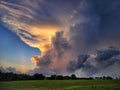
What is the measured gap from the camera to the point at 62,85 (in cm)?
806

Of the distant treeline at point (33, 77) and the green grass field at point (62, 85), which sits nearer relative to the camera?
the green grass field at point (62, 85)

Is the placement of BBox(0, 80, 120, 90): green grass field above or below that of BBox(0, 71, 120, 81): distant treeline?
below

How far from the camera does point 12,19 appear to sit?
838cm

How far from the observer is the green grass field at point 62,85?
782 cm

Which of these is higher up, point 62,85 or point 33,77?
point 33,77

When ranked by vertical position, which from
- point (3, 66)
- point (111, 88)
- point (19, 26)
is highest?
point (19, 26)

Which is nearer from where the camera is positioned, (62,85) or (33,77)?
(62,85)

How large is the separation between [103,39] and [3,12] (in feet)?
7.16

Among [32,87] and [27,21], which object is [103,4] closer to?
[27,21]

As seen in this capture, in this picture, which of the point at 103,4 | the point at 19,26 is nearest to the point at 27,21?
the point at 19,26

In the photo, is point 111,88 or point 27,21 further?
point 27,21

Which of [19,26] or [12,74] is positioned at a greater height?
[19,26]

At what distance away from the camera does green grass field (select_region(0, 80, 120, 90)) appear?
782cm

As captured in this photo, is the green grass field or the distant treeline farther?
the distant treeline
